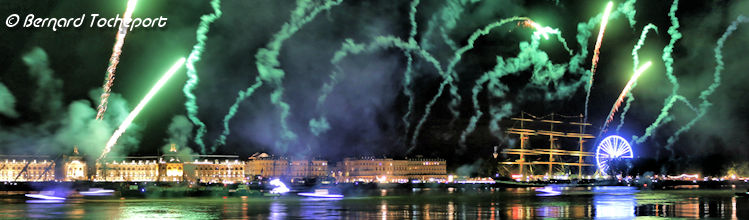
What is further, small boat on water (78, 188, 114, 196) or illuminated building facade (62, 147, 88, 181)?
illuminated building facade (62, 147, 88, 181)

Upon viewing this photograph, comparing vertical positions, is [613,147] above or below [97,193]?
above

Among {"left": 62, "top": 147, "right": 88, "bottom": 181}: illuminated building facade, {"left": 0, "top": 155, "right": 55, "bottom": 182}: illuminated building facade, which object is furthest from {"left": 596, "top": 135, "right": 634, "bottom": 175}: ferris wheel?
{"left": 0, "top": 155, "right": 55, "bottom": 182}: illuminated building facade

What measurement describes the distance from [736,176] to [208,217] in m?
137

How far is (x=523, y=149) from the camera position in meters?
146

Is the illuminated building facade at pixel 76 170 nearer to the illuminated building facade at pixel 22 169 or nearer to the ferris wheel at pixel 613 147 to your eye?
the illuminated building facade at pixel 22 169

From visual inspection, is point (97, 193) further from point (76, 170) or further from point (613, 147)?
point (76, 170)

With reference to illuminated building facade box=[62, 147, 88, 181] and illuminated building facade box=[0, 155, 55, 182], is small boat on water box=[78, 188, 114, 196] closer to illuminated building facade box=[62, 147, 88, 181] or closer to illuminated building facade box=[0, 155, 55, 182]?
illuminated building facade box=[62, 147, 88, 181]

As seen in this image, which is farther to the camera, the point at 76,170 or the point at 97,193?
the point at 76,170

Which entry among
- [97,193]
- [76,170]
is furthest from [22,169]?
[97,193]

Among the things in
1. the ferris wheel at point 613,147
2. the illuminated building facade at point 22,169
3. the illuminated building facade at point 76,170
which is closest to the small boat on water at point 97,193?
the ferris wheel at point 613,147

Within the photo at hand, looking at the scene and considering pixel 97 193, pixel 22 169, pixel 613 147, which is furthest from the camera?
pixel 22 169

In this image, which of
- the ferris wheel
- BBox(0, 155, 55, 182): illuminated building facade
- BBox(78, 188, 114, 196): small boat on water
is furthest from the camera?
BBox(0, 155, 55, 182): illuminated building facade

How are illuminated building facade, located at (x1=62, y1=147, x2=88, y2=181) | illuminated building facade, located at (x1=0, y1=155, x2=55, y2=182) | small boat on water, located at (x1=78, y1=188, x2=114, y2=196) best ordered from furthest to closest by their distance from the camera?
1. illuminated building facade, located at (x1=0, y1=155, x2=55, y2=182)
2. illuminated building facade, located at (x1=62, y1=147, x2=88, y2=181)
3. small boat on water, located at (x1=78, y1=188, x2=114, y2=196)

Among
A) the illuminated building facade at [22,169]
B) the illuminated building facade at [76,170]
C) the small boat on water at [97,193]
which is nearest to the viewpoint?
the small boat on water at [97,193]
